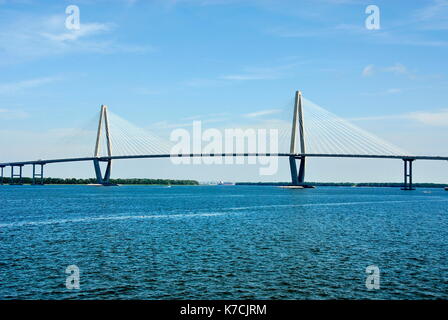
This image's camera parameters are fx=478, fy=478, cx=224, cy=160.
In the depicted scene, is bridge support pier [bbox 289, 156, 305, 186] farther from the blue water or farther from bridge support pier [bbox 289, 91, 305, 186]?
the blue water

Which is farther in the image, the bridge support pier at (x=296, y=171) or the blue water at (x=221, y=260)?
the bridge support pier at (x=296, y=171)

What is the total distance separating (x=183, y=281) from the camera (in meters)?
→ 17.4

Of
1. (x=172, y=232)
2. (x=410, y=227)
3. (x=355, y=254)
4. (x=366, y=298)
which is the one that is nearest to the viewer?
(x=366, y=298)

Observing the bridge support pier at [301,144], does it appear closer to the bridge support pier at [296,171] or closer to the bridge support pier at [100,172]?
the bridge support pier at [296,171]

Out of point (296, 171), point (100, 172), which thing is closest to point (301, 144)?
point (296, 171)

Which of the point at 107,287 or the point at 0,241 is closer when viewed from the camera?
the point at 107,287

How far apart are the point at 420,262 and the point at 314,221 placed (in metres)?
19.6

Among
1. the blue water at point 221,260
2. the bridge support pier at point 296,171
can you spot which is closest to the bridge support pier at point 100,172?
the bridge support pier at point 296,171

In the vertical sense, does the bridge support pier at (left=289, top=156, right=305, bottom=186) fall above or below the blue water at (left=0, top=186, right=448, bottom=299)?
above

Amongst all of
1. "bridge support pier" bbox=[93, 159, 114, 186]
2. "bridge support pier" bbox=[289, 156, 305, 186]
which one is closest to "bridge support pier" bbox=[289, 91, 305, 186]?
"bridge support pier" bbox=[289, 156, 305, 186]

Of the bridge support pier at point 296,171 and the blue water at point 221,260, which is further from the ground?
the bridge support pier at point 296,171

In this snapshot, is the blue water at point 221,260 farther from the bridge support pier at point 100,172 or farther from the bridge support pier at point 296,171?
the bridge support pier at point 100,172
